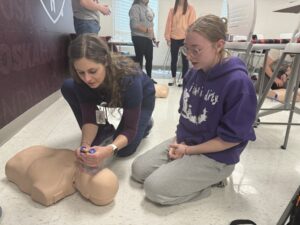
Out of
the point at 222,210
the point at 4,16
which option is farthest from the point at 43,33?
the point at 222,210

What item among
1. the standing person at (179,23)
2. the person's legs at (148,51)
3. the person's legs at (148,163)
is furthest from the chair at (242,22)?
the standing person at (179,23)

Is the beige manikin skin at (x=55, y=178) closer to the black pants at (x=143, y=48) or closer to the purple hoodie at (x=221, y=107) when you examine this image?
the purple hoodie at (x=221, y=107)

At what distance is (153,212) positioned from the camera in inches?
36.7

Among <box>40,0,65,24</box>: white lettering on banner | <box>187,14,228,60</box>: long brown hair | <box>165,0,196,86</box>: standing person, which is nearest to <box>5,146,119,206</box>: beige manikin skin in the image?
<box>187,14,228,60</box>: long brown hair

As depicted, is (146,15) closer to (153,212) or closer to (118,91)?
(118,91)

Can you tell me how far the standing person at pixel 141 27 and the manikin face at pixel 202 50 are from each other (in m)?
2.33

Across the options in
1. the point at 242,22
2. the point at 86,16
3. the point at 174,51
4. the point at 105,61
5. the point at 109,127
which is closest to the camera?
the point at 105,61

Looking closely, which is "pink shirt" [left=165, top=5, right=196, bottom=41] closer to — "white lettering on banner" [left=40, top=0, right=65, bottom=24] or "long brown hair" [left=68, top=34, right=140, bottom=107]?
"white lettering on banner" [left=40, top=0, right=65, bottom=24]

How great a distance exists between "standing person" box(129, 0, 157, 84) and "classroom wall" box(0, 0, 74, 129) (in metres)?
0.85

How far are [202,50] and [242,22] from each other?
888 mm

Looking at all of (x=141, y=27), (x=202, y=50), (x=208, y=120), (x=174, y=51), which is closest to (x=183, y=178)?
(x=208, y=120)

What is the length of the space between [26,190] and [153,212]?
1.61ft

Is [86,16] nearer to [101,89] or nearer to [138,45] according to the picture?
[138,45]

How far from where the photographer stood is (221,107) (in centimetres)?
93
